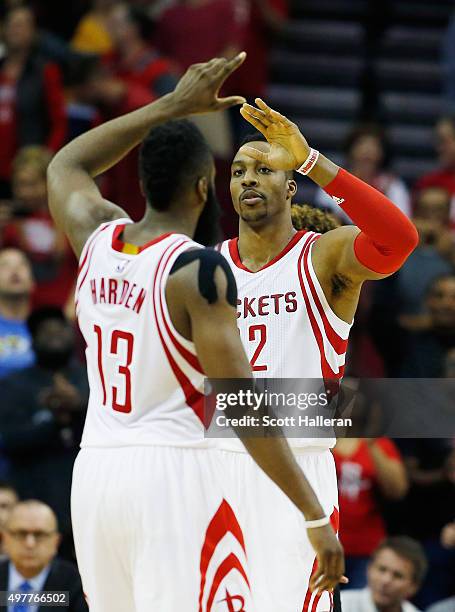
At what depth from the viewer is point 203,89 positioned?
15.9ft

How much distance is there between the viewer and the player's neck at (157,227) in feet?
15.1

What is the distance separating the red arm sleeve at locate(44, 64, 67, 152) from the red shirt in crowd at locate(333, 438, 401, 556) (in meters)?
3.89

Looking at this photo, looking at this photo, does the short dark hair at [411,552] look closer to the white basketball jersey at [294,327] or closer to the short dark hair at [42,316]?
the white basketball jersey at [294,327]

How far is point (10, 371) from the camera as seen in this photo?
338 inches

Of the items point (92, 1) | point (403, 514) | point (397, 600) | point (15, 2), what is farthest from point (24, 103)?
point (397, 600)

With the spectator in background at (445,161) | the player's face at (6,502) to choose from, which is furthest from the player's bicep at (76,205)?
the spectator in background at (445,161)

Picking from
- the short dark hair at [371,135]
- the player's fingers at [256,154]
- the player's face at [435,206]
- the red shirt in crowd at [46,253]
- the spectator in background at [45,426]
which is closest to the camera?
the player's fingers at [256,154]

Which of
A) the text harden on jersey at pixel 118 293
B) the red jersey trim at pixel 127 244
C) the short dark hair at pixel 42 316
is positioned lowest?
the text harden on jersey at pixel 118 293

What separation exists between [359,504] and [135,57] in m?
4.93

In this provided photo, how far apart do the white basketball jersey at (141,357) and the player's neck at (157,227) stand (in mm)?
46

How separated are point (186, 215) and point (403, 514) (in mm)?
4324

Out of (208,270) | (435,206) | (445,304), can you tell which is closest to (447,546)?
(445,304)

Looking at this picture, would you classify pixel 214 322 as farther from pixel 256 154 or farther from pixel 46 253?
pixel 46 253

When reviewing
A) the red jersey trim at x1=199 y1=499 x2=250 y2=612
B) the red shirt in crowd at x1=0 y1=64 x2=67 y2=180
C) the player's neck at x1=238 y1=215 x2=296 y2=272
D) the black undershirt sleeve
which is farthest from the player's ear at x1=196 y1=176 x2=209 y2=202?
the red shirt in crowd at x1=0 y1=64 x2=67 y2=180
